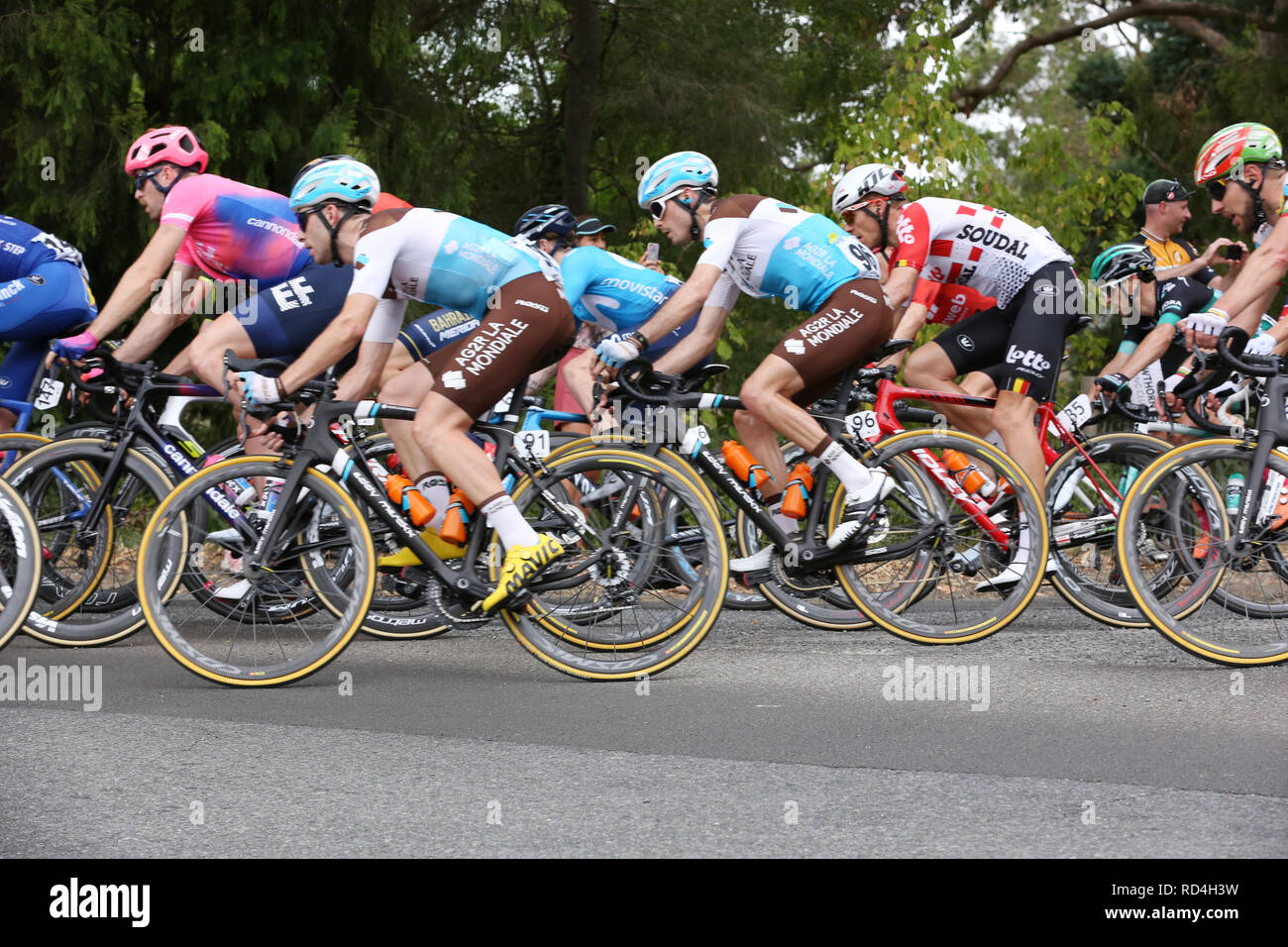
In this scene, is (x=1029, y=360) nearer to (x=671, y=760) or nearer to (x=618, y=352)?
(x=618, y=352)

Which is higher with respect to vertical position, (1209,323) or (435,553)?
(1209,323)

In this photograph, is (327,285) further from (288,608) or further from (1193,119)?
(1193,119)

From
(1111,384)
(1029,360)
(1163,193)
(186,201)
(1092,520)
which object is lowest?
(1092,520)

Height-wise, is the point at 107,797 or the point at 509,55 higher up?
the point at 509,55

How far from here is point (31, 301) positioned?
8133 mm

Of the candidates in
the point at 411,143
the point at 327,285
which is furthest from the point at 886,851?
the point at 411,143

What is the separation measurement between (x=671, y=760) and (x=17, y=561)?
2.74 m

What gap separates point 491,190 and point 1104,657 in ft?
40.8

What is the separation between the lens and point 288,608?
661 cm

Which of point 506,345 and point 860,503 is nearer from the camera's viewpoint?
point 506,345

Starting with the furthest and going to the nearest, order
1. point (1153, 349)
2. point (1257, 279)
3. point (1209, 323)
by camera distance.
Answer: point (1153, 349), point (1257, 279), point (1209, 323)

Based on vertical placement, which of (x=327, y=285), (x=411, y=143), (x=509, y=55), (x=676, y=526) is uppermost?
(x=509, y=55)

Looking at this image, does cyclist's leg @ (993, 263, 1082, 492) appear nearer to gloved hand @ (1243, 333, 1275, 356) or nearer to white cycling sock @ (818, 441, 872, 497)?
gloved hand @ (1243, 333, 1275, 356)

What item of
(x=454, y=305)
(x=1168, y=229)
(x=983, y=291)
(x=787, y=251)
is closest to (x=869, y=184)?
(x=983, y=291)
